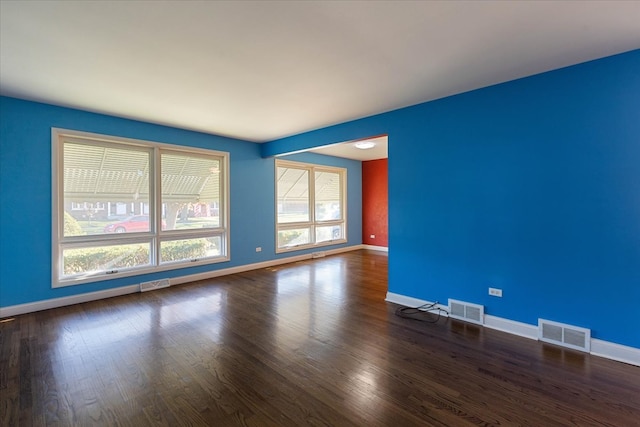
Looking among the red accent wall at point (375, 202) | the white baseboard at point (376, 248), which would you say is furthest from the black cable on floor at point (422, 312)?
the red accent wall at point (375, 202)

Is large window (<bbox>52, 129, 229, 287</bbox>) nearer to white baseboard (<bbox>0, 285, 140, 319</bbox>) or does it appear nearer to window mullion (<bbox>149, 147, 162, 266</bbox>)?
window mullion (<bbox>149, 147, 162, 266</bbox>)

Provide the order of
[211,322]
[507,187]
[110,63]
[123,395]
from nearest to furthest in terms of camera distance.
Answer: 1. [123,395]
2. [110,63]
3. [507,187]
4. [211,322]

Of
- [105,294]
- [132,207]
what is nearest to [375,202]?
[132,207]

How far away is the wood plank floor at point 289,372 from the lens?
1790mm

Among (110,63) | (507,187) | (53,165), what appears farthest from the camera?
(53,165)

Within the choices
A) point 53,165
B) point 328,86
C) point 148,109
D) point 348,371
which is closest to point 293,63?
point 328,86

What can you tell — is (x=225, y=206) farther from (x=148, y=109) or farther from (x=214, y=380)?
(x=214, y=380)

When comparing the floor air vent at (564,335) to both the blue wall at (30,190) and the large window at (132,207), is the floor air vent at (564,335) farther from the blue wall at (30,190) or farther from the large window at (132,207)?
the blue wall at (30,190)

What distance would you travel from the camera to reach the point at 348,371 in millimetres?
2254

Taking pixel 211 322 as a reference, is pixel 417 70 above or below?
above

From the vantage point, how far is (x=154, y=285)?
4562 millimetres

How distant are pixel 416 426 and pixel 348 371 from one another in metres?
0.67

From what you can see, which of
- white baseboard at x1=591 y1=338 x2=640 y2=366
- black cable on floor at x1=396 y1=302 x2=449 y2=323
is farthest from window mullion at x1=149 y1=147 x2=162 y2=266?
white baseboard at x1=591 y1=338 x2=640 y2=366

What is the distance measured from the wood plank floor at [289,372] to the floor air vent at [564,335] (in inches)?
4.4
